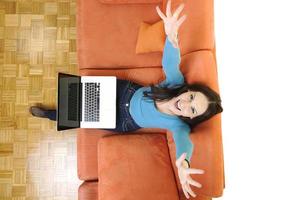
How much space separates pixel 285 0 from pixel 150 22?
81 cm

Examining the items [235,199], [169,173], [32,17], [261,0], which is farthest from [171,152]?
[32,17]

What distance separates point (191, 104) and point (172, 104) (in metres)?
0.14

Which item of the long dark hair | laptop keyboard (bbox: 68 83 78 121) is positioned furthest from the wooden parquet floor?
the long dark hair

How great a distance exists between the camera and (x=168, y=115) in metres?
1.90

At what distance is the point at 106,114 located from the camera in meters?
2.06

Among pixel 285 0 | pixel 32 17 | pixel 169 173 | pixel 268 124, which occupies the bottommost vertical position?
pixel 169 173

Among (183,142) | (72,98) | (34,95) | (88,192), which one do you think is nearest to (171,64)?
(183,142)

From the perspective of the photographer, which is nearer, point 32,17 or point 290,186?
point 290,186

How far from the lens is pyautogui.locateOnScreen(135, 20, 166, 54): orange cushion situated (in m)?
2.06

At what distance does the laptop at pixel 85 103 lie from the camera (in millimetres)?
2055

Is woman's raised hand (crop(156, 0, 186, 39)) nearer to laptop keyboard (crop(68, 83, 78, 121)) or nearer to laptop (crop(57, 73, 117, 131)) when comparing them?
laptop (crop(57, 73, 117, 131))

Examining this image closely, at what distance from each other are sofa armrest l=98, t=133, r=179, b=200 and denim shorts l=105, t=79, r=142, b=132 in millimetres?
61

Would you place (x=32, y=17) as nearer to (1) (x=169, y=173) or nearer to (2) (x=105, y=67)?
(2) (x=105, y=67)

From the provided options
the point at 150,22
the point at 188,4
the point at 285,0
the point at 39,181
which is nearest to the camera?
the point at 285,0
